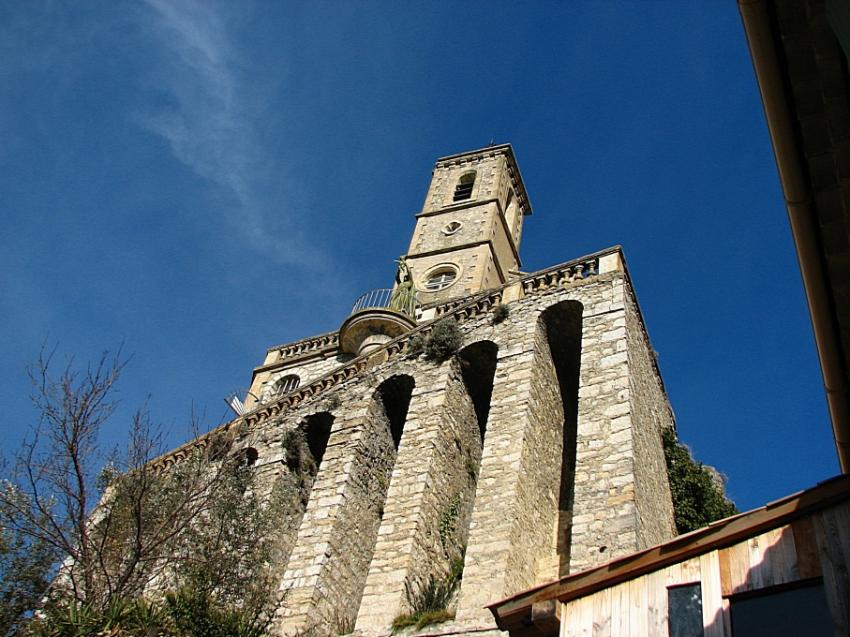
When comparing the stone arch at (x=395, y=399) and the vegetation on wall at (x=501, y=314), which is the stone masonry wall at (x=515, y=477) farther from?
the stone arch at (x=395, y=399)

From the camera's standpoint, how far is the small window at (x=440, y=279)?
2503 centimetres

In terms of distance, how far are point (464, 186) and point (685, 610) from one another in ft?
85.5

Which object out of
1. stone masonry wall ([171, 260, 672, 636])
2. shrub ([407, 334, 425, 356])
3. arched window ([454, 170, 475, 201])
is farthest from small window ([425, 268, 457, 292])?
stone masonry wall ([171, 260, 672, 636])

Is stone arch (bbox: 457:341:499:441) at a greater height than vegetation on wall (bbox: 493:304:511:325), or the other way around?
vegetation on wall (bbox: 493:304:511:325)

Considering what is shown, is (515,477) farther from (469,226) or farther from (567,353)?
(469,226)

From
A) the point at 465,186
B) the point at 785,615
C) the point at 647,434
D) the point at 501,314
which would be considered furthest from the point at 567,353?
the point at 465,186

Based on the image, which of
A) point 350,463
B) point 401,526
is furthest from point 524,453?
point 350,463

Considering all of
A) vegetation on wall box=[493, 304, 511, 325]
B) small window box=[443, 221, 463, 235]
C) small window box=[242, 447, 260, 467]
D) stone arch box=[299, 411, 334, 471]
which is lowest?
small window box=[242, 447, 260, 467]

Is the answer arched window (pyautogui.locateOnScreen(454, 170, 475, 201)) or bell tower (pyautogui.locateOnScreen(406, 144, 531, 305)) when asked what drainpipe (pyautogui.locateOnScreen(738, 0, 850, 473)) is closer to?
bell tower (pyautogui.locateOnScreen(406, 144, 531, 305))

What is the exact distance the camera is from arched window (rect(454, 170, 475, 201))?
3030 cm

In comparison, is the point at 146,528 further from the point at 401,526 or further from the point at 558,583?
the point at 558,583

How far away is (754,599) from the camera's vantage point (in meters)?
5.63

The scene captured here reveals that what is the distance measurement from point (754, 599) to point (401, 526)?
6.75 metres

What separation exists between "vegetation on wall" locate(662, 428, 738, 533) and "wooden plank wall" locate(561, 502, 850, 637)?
21.8ft
